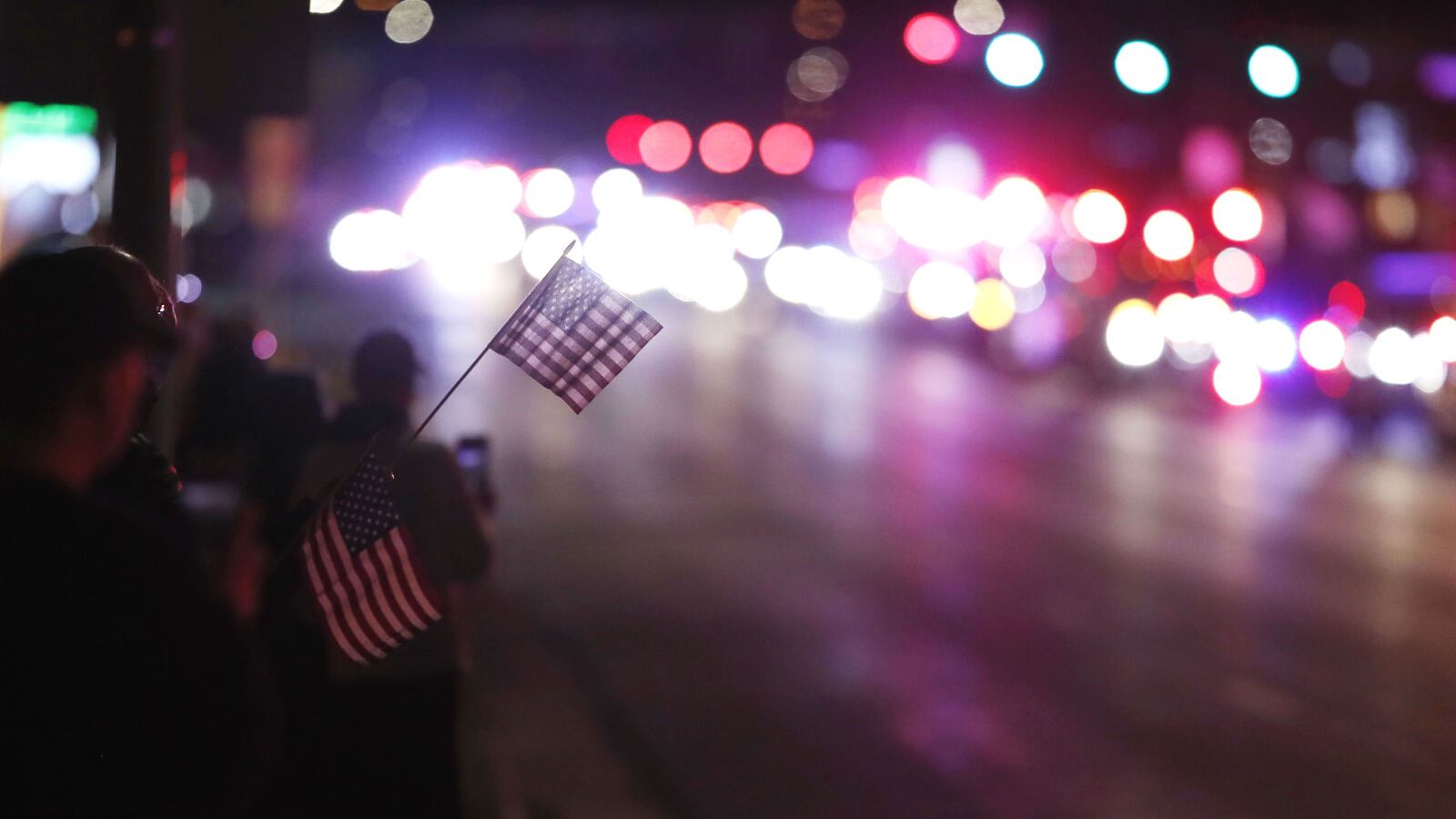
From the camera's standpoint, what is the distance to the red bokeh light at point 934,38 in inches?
627

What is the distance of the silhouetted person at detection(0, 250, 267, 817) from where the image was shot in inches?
88.4

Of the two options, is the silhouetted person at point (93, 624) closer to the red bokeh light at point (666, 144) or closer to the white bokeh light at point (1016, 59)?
the white bokeh light at point (1016, 59)

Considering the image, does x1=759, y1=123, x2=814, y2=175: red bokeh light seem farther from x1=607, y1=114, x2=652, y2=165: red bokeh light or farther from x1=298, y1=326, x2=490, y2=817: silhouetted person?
x1=298, y1=326, x2=490, y2=817: silhouetted person

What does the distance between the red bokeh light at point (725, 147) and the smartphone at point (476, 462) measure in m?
36.9

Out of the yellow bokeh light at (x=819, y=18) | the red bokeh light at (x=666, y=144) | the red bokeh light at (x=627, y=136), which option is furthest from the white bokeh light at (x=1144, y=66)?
the red bokeh light at (x=627, y=136)

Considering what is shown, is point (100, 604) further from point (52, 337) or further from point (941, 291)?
point (941, 291)

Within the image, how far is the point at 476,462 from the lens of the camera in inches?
220

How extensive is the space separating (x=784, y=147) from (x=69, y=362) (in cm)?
4522

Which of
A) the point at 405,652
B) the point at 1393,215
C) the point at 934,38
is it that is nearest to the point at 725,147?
the point at 1393,215

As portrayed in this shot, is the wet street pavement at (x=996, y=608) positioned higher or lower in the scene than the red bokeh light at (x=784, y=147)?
lower

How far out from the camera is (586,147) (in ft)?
152

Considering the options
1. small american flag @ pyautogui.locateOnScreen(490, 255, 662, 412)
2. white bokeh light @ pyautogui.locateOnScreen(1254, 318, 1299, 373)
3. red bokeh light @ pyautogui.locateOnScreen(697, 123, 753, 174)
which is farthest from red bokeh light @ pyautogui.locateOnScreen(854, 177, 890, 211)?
small american flag @ pyautogui.locateOnScreen(490, 255, 662, 412)

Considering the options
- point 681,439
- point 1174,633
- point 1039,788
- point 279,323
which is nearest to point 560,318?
point 1039,788

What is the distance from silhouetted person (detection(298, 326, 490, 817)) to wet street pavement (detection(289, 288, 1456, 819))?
2143 millimetres
